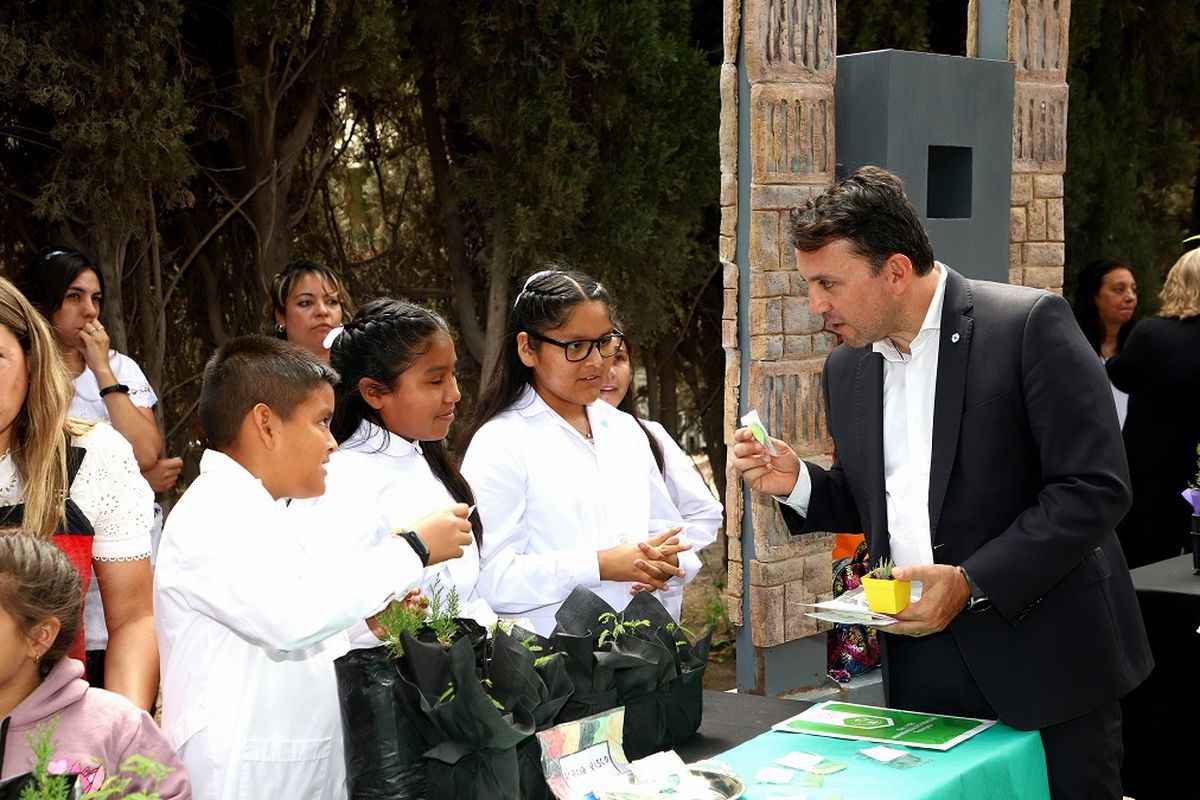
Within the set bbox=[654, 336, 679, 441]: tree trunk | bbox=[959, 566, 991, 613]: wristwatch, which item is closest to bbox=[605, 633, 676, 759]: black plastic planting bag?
bbox=[959, 566, 991, 613]: wristwatch

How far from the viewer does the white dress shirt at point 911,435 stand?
9.12 ft

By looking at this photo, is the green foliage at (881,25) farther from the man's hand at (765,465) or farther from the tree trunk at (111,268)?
the man's hand at (765,465)

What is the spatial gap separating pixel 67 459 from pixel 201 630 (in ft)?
1.61

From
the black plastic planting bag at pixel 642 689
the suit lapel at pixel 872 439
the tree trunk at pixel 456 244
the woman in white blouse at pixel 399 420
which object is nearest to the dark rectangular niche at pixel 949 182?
the tree trunk at pixel 456 244

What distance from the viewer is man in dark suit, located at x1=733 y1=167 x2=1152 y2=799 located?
102 inches

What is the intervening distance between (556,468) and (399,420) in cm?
50

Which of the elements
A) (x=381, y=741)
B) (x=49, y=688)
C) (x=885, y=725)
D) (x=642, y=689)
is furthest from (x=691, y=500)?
(x=49, y=688)

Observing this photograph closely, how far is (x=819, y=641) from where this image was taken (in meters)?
5.07

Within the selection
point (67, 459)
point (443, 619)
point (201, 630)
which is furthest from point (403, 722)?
point (67, 459)

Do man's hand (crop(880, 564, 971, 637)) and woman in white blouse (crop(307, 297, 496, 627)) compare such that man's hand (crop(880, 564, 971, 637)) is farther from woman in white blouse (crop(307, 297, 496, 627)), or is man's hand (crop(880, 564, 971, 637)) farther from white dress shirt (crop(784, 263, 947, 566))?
woman in white blouse (crop(307, 297, 496, 627))

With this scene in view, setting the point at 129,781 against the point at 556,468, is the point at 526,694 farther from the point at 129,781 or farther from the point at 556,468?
the point at 556,468

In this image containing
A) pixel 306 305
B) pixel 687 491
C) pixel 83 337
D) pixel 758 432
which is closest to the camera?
pixel 758 432

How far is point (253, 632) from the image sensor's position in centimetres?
216

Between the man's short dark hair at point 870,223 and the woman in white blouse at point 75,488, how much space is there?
1.47 metres
